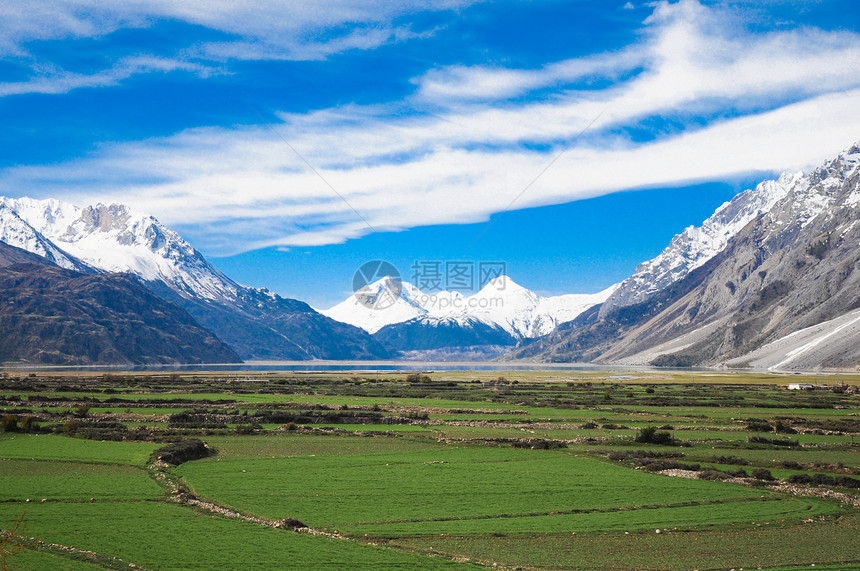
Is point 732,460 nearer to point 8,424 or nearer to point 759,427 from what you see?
point 759,427

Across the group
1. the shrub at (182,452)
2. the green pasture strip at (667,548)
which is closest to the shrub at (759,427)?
the green pasture strip at (667,548)

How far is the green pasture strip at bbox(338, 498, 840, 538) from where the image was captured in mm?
24719

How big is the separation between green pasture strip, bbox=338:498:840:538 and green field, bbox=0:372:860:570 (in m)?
0.13

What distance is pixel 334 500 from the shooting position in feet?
95.6

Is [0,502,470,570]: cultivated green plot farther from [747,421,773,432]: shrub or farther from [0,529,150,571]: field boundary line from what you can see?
[747,421,773,432]: shrub

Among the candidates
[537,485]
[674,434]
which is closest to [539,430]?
[674,434]

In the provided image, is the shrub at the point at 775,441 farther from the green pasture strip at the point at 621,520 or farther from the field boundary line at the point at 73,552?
the field boundary line at the point at 73,552

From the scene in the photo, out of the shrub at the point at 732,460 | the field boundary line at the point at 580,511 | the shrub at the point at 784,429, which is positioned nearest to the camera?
the field boundary line at the point at 580,511

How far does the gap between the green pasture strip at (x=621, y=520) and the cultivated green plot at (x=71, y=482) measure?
39.0 feet

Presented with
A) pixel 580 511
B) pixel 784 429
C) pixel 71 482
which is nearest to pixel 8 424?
pixel 71 482

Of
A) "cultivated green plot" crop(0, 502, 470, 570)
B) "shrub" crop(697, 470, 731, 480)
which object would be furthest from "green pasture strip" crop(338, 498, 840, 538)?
"shrub" crop(697, 470, 731, 480)

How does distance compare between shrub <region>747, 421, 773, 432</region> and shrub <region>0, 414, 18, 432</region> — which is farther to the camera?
shrub <region>747, 421, 773, 432</region>

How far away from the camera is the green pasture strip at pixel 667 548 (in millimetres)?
21266

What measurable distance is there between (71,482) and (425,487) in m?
17.2
